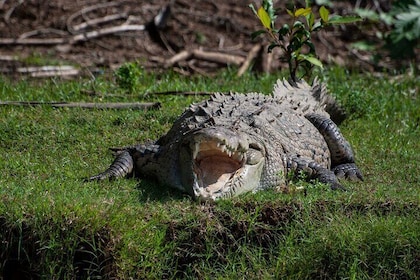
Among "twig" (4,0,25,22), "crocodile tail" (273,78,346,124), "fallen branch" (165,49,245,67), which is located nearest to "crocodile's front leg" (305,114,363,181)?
"crocodile tail" (273,78,346,124)

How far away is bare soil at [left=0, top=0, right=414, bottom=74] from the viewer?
12.1 meters

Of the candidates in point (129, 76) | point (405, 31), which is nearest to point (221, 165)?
point (129, 76)

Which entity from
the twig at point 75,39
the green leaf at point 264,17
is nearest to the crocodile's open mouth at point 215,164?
the green leaf at point 264,17

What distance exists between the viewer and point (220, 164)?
6277 millimetres

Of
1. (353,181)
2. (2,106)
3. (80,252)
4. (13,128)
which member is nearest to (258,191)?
(353,181)

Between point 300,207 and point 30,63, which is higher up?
point 300,207

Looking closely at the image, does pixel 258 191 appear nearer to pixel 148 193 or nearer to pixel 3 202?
pixel 148 193

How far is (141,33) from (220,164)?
295 inches

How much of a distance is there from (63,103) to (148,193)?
89.6 inches

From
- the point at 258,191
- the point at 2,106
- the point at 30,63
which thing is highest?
the point at 258,191

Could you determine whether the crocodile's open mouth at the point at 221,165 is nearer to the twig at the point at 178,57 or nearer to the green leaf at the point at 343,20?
the green leaf at the point at 343,20

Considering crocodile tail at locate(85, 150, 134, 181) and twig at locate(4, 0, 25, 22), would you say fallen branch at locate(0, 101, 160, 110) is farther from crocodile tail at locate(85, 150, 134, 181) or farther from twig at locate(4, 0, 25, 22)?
twig at locate(4, 0, 25, 22)

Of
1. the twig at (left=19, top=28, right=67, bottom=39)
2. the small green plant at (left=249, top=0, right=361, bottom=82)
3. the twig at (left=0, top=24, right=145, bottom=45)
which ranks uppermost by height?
the small green plant at (left=249, top=0, right=361, bottom=82)

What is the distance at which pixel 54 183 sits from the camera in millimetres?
6316
